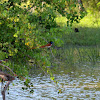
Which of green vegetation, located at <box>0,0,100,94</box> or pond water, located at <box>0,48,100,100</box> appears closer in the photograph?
green vegetation, located at <box>0,0,100,94</box>

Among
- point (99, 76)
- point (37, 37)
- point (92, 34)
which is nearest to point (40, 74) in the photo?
point (99, 76)

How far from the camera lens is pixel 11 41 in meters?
9.66

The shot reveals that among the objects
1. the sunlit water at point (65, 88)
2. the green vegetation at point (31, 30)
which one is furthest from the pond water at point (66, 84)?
the green vegetation at point (31, 30)

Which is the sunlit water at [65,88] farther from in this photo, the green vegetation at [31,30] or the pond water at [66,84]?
the green vegetation at [31,30]

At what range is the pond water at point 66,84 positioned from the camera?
14.0 metres

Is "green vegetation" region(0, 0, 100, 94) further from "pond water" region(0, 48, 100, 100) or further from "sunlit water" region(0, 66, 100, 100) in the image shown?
A: "sunlit water" region(0, 66, 100, 100)

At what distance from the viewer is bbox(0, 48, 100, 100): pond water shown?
45.8 ft

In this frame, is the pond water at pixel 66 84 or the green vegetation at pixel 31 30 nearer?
the green vegetation at pixel 31 30

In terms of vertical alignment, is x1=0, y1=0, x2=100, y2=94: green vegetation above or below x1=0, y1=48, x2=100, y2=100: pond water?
above

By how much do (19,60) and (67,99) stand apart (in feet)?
13.2

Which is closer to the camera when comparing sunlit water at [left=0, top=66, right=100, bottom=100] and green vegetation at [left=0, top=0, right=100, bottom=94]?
green vegetation at [left=0, top=0, right=100, bottom=94]

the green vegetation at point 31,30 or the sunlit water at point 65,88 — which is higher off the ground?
the green vegetation at point 31,30

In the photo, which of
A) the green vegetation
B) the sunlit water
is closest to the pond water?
the sunlit water

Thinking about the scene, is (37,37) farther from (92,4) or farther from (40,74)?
(92,4)
